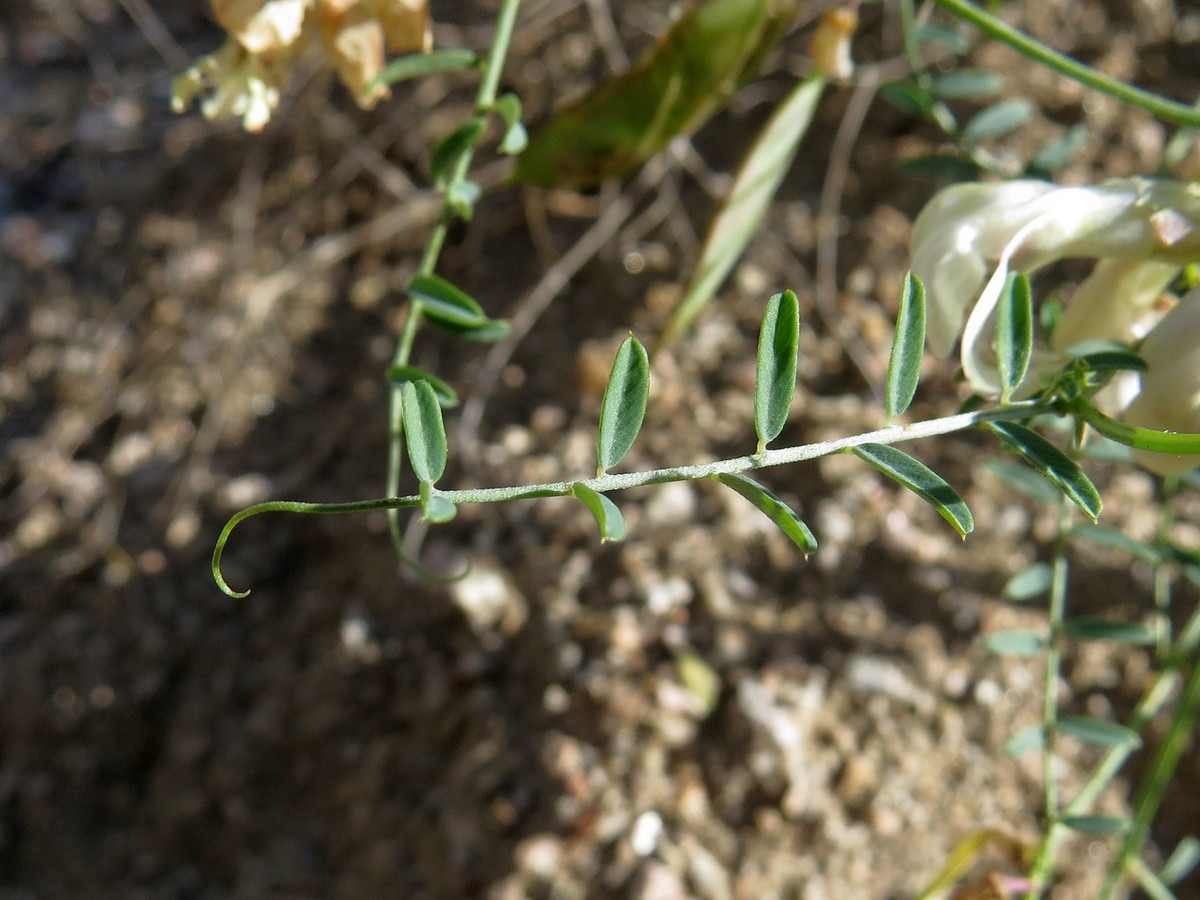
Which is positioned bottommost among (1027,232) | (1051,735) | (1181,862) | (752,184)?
(1181,862)

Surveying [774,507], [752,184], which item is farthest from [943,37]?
[774,507]

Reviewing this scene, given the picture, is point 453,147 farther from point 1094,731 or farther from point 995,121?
point 1094,731

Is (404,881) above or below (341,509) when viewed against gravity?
below

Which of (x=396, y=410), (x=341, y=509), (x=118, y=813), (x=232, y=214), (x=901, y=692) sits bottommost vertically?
(x=118, y=813)

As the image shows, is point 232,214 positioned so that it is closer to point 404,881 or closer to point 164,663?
point 164,663

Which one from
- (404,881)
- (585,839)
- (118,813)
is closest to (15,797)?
(118,813)

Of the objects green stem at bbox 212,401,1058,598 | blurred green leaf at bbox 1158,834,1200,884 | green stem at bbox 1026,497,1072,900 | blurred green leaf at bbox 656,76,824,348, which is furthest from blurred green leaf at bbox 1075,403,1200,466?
blurred green leaf at bbox 1158,834,1200,884
